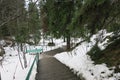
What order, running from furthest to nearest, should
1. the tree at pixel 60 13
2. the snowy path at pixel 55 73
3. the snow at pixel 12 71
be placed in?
the snow at pixel 12 71 → the snowy path at pixel 55 73 → the tree at pixel 60 13

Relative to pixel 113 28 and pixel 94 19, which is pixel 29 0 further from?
pixel 113 28

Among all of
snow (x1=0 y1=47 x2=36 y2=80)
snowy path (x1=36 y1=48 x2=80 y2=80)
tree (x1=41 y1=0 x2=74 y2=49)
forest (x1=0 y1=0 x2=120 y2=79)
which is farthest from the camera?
snow (x1=0 y1=47 x2=36 y2=80)

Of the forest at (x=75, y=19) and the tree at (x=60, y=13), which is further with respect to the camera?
the tree at (x=60, y=13)

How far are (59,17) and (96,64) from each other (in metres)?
2.95

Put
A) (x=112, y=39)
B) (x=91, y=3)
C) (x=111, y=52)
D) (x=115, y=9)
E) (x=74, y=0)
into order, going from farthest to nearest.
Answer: (x=112, y=39), (x=111, y=52), (x=74, y=0), (x=115, y=9), (x=91, y=3)

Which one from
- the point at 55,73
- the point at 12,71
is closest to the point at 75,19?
the point at 55,73

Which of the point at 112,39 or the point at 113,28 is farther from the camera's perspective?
the point at 112,39

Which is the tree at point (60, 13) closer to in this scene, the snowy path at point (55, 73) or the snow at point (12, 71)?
the snowy path at point (55, 73)

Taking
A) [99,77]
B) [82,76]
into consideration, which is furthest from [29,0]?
[82,76]

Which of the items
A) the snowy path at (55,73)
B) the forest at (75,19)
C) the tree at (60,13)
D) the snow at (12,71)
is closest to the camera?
the forest at (75,19)

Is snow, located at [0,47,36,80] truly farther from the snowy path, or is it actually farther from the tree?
the tree

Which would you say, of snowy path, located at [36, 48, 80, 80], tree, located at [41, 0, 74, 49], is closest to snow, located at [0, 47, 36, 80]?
snowy path, located at [36, 48, 80, 80]

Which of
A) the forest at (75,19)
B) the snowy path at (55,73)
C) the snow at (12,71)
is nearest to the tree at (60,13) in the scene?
the forest at (75,19)

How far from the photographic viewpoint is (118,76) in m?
8.06
